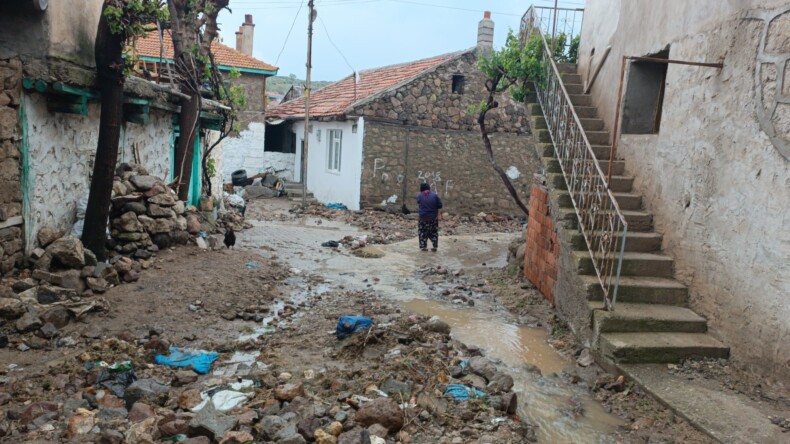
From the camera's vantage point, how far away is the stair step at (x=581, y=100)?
8.90m

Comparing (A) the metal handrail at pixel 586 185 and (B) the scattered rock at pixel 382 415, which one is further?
(A) the metal handrail at pixel 586 185

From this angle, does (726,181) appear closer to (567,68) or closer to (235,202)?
(567,68)

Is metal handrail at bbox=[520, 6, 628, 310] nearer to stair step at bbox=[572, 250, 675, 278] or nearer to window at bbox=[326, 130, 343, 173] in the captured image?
stair step at bbox=[572, 250, 675, 278]

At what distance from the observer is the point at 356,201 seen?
57.2 ft

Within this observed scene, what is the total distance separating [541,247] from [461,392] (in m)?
3.89

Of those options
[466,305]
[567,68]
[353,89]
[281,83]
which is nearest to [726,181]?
[466,305]

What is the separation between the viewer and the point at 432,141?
687 inches

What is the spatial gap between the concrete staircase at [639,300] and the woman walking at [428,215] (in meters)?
4.65

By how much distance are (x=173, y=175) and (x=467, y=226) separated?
857 centimetres

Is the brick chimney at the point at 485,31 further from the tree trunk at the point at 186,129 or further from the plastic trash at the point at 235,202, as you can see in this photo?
the tree trunk at the point at 186,129

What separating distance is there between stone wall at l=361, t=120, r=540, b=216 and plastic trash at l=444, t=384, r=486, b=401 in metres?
12.8

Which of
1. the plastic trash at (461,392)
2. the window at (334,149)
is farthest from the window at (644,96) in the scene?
the window at (334,149)

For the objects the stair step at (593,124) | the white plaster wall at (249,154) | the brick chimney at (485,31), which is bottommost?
the white plaster wall at (249,154)

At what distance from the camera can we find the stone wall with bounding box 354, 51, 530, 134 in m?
17.0
